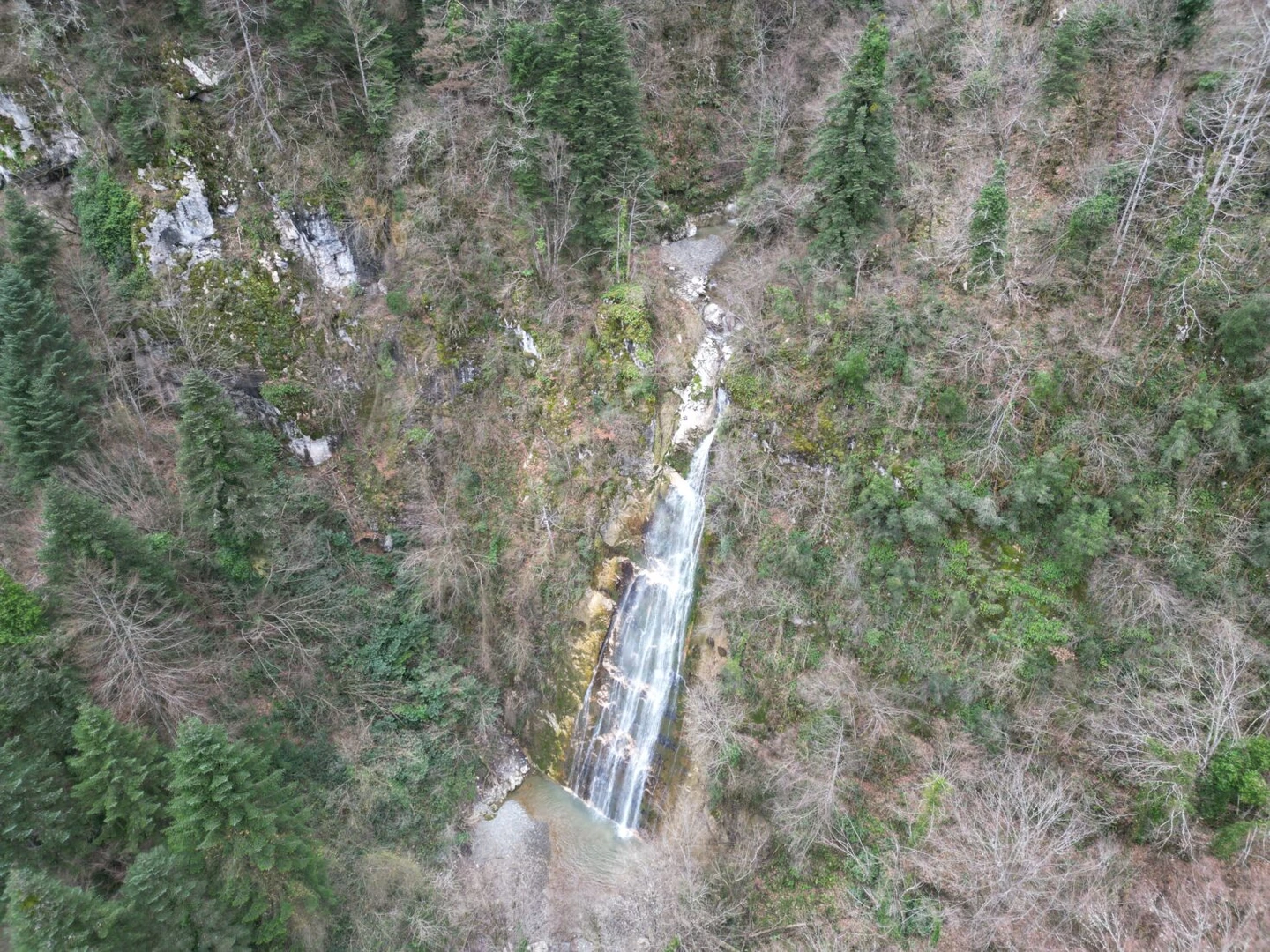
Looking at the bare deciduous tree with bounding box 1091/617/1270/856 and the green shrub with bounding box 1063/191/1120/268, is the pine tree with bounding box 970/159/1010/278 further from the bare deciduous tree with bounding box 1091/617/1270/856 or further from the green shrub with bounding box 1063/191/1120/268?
the bare deciduous tree with bounding box 1091/617/1270/856

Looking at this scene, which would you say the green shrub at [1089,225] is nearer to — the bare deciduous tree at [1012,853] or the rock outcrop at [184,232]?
the bare deciduous tree at [1012,853]

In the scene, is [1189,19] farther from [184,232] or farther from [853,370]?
[184,232]

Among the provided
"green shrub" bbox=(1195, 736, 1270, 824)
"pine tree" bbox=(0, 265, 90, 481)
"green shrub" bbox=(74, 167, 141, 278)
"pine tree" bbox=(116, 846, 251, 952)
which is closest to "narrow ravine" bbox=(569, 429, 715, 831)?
"pine tree" bbox=(116, 846, 251, 952)

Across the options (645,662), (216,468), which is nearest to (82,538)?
(216,468)

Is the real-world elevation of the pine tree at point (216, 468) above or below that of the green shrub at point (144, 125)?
below

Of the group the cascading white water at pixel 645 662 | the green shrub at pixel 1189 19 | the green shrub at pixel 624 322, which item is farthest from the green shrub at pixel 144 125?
the green shrub at pixel 1189 19

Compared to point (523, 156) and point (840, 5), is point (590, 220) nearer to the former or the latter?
point (523, 156)
